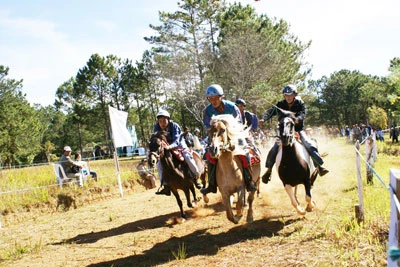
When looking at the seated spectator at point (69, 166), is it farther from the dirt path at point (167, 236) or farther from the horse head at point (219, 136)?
the horse head at point (219, 136)

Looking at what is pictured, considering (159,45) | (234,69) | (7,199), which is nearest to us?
(7,199)

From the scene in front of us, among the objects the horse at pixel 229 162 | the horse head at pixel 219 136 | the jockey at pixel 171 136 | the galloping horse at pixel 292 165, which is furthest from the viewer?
the jockey at pixel 171 136

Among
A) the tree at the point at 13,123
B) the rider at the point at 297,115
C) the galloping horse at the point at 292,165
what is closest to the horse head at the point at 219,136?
the galloping horse at the point at 292,165

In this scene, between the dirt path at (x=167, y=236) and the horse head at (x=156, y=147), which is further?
the horse head at (x=156, y=147)

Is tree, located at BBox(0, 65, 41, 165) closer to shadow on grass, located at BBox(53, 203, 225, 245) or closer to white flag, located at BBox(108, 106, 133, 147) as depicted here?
white flag, located at BBox(108, 106, 133, 147)

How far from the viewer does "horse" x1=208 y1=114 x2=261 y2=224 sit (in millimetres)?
6188

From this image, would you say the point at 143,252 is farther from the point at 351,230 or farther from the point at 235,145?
the point at 351,230

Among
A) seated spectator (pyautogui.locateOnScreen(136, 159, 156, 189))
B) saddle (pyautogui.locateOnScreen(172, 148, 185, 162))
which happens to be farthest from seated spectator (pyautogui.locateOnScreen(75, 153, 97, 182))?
saddle (pyautogui.locateOnScreen(172, 148, 185, 162))

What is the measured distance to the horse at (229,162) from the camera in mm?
6188

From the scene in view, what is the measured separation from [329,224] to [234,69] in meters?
25.2

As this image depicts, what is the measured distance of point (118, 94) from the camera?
4903cm

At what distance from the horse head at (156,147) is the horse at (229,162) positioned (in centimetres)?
157

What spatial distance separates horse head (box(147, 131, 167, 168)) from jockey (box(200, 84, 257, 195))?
123 centimetres

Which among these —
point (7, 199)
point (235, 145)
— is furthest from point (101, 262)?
point (7, 199)
